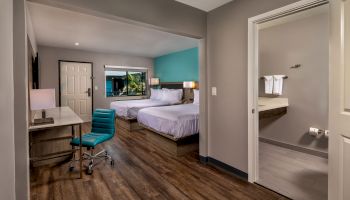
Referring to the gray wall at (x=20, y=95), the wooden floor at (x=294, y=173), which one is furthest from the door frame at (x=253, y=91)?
the gray wall at (x=20, y=95)

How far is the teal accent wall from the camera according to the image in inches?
236

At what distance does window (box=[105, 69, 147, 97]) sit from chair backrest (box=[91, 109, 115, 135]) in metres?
4.15

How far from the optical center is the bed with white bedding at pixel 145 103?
16.5 ft

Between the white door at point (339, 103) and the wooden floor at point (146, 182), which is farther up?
the white door at point (339, 103)

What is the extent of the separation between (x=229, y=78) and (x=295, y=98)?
1690 mm

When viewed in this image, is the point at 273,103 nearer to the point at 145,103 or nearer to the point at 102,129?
the point at 102,129

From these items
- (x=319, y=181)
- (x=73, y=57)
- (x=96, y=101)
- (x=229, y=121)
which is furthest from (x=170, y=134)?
(x=73, y=57)

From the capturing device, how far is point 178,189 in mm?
2242

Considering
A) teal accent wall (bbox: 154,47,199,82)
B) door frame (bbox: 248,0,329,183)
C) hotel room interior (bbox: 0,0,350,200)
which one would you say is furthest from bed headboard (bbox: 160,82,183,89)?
door frame (bbox: 248,0,329,183)

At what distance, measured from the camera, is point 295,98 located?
3.42 metres

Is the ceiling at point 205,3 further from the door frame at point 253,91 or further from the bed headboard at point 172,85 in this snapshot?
the bed headboard at point 172,85

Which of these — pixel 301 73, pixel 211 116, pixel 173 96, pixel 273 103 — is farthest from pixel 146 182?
Answer: pixel 173 96

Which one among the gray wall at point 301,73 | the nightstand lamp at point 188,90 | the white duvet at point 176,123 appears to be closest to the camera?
the gray wall at point 301,73

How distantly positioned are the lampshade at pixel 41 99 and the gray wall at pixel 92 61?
13.3ft
